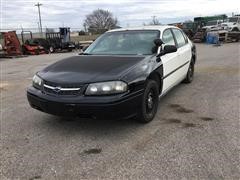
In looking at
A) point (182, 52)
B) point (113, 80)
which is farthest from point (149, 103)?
point (182, 52)

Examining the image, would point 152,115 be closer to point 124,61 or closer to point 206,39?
point 124,61

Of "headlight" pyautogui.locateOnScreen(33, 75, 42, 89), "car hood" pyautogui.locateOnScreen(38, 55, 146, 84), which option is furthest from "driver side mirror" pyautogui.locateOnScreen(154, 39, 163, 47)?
"headlight" pyautogui.locateOnScreen(33, 75, 42, 89)

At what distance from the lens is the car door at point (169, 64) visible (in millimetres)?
5308

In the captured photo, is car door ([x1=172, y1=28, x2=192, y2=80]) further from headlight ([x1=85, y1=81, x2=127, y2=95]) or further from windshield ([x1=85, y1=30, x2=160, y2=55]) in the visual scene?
headlight ([x1=85, y1=81, x2=127, y2=95])

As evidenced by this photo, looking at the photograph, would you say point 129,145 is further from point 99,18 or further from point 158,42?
point 99,18

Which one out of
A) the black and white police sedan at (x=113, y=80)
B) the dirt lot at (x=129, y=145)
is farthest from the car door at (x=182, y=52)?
the dirt lot at (x=129, y=145)

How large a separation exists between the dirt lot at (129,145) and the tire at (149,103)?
14 centimetres

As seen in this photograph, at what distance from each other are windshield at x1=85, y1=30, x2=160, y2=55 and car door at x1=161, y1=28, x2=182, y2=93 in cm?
31

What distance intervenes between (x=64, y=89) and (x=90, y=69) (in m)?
0.51

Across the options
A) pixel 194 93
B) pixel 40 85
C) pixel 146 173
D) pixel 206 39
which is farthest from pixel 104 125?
pixel 206 39

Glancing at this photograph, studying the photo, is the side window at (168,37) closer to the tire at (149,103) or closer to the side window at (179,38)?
the side window at (179,38)

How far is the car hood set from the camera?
162 inches

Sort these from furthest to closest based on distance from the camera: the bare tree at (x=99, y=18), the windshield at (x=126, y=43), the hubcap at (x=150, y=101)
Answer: the bare tree at (x=99, y=18), the windshield at (x=126, y=43), the hubcap at (x=150, y=101)

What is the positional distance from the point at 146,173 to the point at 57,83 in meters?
1.77
